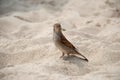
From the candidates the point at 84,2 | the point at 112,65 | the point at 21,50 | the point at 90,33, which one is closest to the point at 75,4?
the point at 84,2

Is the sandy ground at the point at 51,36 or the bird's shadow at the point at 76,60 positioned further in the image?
the bird's shadow at the point at 76,60

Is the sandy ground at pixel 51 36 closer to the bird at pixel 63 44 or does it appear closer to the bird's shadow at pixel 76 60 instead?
the bird's shadow at pixel 76 60

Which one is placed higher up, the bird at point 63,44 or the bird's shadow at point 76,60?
the bird at point 63,44

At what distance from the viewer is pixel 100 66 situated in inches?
190

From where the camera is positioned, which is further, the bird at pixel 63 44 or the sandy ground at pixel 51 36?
the bird at pixel 63 44

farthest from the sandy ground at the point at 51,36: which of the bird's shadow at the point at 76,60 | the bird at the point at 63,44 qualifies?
the bird at the point at 63,44

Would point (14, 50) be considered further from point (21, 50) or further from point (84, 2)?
point (84, 2)

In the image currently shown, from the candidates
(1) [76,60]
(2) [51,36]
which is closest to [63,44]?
(1) [76,60]

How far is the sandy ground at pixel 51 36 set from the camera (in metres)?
4.57

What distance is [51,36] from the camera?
601cm

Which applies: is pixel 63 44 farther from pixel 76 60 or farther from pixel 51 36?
pixel 51 36

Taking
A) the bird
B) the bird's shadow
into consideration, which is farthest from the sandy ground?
the bird

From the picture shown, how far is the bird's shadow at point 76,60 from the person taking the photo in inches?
190

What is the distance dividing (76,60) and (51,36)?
1.20 m
